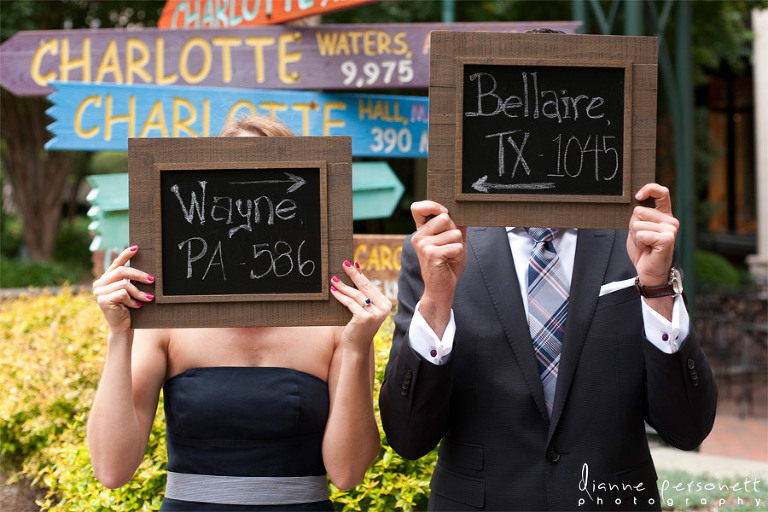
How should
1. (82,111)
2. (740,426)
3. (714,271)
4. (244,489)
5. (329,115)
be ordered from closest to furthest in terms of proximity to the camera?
(244,489) < (82,111) < (329,115) < (740,426) < (714,271)

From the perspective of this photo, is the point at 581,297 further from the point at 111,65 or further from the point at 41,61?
the point at 41,61

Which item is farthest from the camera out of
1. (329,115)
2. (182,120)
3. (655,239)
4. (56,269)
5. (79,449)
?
(56,269)

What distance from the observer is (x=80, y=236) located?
77.4 ft

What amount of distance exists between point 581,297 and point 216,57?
3.28 meters

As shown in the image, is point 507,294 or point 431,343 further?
point 507,294

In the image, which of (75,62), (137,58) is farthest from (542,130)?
(75,62)

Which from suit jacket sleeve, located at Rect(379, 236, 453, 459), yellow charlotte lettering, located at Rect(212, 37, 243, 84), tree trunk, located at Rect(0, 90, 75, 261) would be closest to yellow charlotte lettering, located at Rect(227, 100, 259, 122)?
yellow charlotte lettering, located at Rect(212, 37, 243, 84)

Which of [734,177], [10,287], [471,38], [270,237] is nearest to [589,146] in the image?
[471,38]

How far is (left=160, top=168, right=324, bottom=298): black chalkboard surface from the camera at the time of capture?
2.07m

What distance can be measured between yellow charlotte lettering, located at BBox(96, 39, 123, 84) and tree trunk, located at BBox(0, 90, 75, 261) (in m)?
13.6

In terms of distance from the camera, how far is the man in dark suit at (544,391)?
1920 millimetres

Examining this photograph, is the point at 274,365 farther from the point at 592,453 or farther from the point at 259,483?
the point at 592,453

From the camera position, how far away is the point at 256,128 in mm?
2303

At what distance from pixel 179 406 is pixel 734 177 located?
2843cm
